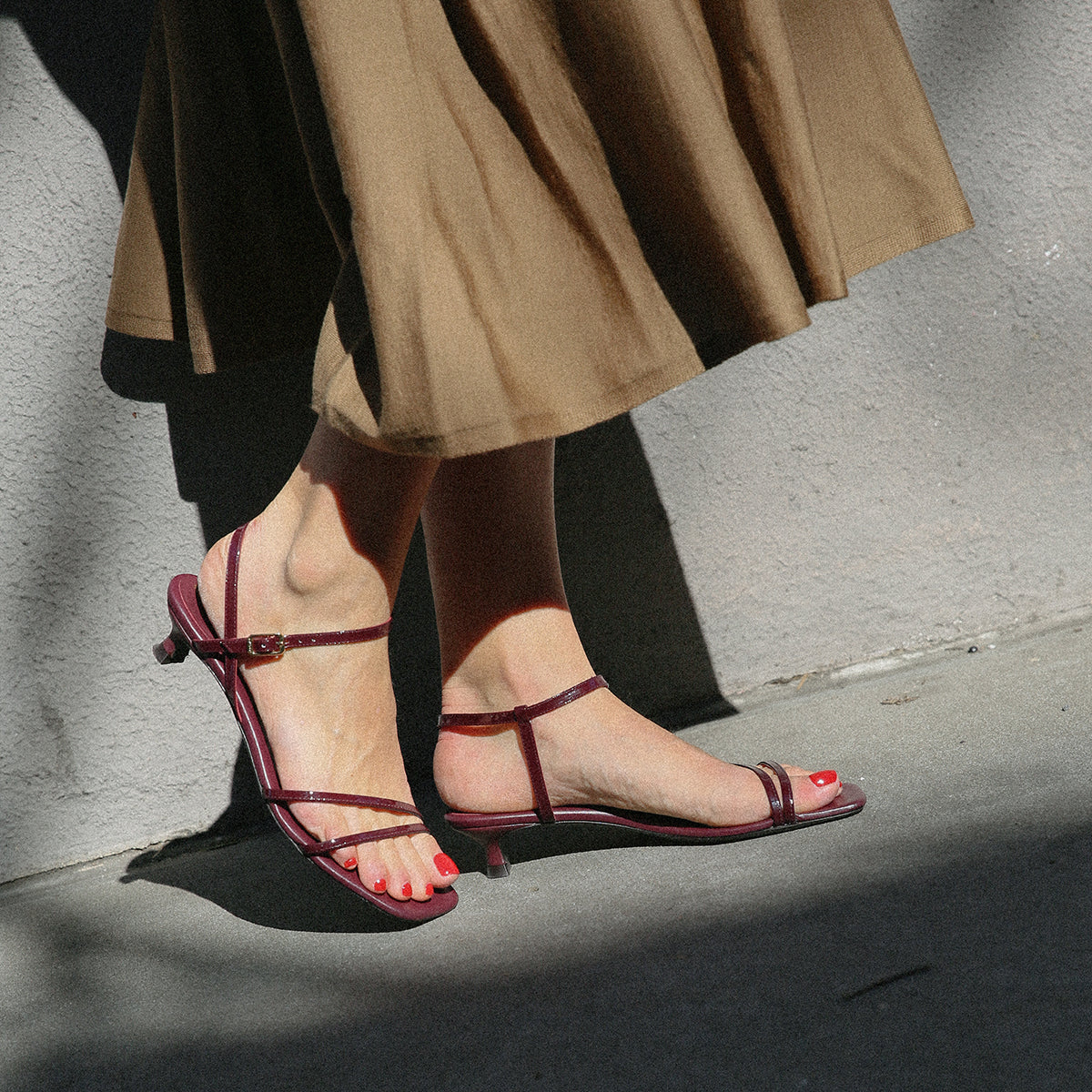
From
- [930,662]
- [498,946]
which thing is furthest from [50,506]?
[930,662]

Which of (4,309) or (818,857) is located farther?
(4,309)

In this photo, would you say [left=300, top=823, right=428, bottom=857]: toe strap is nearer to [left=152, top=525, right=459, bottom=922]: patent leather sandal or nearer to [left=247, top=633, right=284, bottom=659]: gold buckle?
[left=152, top=525, right=459, bottom=922]: patent leather sandal

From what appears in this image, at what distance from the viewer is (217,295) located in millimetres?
1008

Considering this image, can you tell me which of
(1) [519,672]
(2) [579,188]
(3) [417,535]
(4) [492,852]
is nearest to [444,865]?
(4) [492,852]

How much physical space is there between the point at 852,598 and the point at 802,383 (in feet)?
0.94

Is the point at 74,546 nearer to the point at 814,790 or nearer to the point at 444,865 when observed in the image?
the point at 444,865

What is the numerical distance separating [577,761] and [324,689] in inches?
9.4

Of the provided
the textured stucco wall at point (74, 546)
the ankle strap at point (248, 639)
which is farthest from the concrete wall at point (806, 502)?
the ankle strap at point (248, 639)

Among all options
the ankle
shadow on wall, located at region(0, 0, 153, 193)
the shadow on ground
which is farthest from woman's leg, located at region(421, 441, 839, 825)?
shadow on wall, located at region(0, 0, 153, 193)

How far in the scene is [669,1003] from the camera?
0.68m

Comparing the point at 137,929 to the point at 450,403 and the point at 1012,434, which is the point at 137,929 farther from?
the point at 1012,434

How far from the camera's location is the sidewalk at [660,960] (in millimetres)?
609

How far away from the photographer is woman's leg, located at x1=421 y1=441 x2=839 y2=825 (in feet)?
3.10

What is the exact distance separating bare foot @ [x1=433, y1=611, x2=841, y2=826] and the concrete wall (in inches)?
13.2
